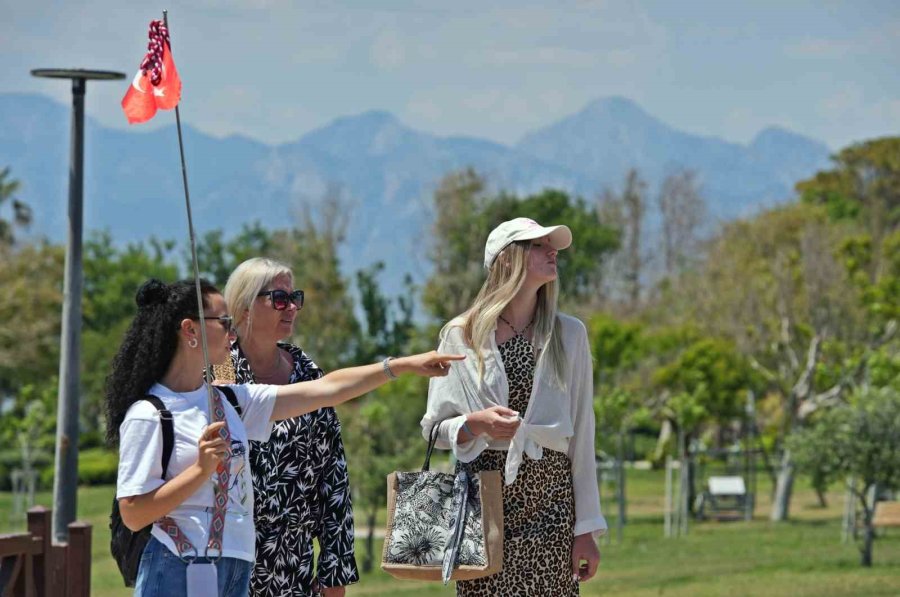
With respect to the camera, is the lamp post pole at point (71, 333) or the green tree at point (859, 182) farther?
the green tree at point (859, 182)

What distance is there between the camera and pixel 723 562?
A: 2002 centimetres

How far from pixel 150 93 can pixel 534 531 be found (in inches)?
77.6

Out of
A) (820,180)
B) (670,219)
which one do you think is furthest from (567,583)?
(670,219)

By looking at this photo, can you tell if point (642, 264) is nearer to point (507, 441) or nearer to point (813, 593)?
point (813, 593)

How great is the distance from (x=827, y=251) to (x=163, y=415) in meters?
35.2

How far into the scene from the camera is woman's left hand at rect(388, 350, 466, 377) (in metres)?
4.47

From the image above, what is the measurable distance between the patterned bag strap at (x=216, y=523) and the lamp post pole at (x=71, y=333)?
6698mm

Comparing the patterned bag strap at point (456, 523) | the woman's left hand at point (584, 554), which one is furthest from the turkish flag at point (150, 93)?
the woman's left hand at point (584, 554)

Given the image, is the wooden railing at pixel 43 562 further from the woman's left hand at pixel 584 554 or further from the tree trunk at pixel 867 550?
the tree trunk at pixel 867 550

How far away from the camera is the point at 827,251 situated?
3759 cm

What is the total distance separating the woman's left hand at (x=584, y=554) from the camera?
5172 mm

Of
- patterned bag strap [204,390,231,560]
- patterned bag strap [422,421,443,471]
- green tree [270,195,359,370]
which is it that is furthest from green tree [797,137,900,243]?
patterned bag strap [204,390,231,560]

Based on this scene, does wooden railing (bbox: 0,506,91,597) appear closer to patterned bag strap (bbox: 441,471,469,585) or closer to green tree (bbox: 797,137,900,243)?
patterned bag strap (bbox: 441,471,469,585)

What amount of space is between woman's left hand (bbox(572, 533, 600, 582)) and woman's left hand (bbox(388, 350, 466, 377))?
99 cm
